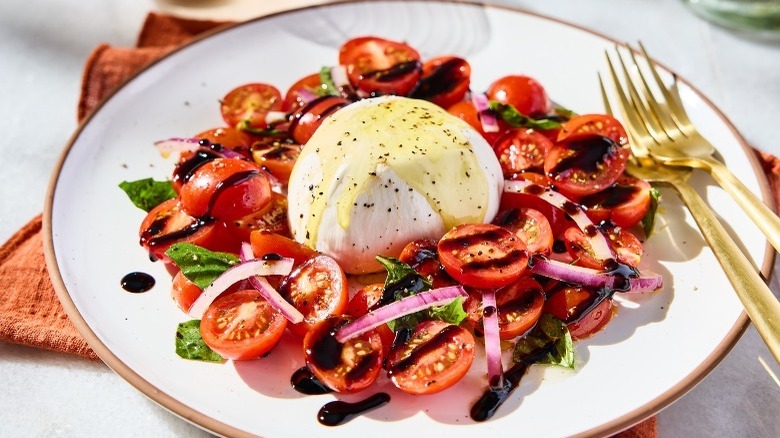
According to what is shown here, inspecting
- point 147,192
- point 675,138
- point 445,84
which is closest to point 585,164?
point 675,138

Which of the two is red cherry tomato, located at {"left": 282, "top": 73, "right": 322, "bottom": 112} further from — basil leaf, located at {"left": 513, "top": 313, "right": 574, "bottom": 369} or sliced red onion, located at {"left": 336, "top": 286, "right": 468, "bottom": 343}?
basil leaf, located at {"left": 513, "top": 313, "right": 574, "bottom": 369}

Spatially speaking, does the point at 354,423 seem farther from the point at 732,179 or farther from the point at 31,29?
the point at 31,29

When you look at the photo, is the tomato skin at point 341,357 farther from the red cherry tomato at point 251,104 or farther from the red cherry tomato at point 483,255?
the red cherry tomato at point 251,104

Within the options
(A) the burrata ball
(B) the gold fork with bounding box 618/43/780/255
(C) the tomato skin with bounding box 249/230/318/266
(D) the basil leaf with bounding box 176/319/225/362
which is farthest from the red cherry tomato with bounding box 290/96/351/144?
(B) the gold fork with bounding box 618/43/780/255

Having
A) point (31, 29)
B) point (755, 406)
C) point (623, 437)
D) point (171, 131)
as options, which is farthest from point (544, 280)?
point (31, 29)

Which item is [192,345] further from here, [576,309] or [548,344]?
[576,309]

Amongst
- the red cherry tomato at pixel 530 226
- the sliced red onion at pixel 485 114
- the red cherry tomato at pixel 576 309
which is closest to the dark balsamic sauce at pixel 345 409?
the red cherry tomato at pixel 576 309
